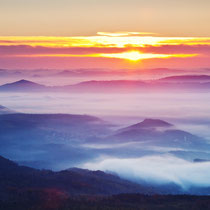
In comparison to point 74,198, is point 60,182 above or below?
above

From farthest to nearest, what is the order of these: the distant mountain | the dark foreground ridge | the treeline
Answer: the distant mountain < the dark foreground ridge < the treeline

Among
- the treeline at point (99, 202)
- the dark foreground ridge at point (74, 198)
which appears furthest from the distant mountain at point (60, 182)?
the treeline at point (99, 202)

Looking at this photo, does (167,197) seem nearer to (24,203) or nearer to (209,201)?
(209,201)

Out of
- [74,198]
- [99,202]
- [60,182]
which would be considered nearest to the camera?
[99,202]

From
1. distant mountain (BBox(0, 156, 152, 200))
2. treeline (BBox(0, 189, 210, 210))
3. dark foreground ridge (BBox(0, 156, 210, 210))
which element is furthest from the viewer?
distant mountain (BBox(0, 156, 152, 200))

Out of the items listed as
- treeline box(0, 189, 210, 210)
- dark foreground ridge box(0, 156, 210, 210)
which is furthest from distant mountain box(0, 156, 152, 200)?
treeline box(0, 189, 210, 210)

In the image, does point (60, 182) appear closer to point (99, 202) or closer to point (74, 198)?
point (74, 198)

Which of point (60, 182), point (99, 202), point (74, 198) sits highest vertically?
point (60, 182)

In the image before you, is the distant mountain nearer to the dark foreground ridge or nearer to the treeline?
the dark foreground ridge

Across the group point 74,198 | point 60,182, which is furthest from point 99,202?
point 60,182

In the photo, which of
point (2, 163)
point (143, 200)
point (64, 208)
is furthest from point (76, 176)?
point (64, 208)
